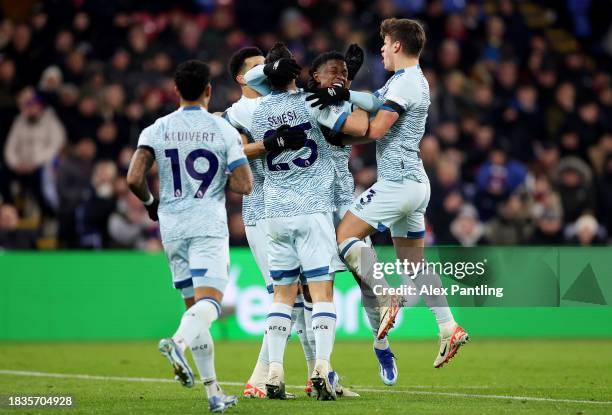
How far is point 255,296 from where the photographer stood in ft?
55.1

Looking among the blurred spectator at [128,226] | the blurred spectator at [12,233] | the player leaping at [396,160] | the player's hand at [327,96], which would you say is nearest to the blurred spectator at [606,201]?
the blurred spectator at [128,226]

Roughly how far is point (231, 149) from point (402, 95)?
1857 mm

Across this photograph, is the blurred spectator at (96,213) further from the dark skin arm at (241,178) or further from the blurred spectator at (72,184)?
the dark skin arm at (241,178)

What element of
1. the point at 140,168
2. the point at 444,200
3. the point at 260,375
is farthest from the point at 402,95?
the point at 444,200

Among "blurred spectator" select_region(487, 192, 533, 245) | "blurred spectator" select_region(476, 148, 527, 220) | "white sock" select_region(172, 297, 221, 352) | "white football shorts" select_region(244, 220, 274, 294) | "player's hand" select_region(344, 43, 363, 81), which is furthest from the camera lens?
"blurred spectator" select_region(476, 148, 527, 220)

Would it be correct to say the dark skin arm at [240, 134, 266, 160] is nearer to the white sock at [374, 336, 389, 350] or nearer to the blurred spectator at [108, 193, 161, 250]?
the white sock at [374, 336, 389, 350]

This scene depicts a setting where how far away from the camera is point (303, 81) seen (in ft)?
62.1

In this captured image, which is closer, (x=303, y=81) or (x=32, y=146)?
(x=32, y=146)

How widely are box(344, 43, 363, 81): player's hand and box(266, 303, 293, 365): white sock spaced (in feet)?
6.78

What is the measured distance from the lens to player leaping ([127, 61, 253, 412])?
832cm

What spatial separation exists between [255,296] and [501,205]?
4293 millimetres

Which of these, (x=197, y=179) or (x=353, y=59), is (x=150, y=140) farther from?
(x=353, y=59)

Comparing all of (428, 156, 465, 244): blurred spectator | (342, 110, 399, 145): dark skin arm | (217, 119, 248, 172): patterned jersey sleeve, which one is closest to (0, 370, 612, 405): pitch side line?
(342, 110, 399, 145): dark skin arm

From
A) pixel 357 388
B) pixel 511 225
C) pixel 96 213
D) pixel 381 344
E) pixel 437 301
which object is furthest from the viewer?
pixel 511 225
